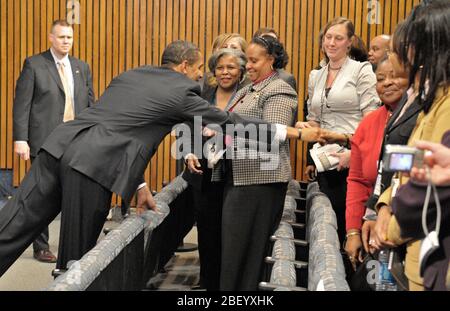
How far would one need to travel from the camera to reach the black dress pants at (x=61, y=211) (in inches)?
151

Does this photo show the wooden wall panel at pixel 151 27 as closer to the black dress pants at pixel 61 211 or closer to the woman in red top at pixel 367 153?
the black dress pants at pixel 61 211

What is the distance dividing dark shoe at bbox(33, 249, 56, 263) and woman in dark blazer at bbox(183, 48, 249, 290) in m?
1.46

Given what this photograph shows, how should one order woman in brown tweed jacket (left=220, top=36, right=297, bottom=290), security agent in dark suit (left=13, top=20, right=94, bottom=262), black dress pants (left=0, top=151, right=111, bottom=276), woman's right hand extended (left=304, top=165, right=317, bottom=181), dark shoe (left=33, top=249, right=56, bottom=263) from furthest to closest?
security agent in dark suit (left=13, top=20, right=94, bottom=262)
dark shoe (left=33, top=249, right=56, bottom=263)
woman's right hand extended (left=304, top=165, right=317, bottom=181)
woman in brown tweed jacket (left=220, top=36, right=297, bottom=290)
black dress pants (left=0, top=151, right=111, bottom=276)

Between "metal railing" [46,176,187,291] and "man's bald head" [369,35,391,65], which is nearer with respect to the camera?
"metal railing" [46,176,187,291]

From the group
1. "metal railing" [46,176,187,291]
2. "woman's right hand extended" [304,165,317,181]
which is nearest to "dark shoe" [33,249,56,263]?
"metal railing" [46,176,187,291]

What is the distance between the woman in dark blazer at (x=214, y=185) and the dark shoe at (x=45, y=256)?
4.79ft

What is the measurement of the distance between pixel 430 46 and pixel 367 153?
1176 mm

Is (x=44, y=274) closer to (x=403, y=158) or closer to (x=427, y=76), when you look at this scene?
(x=427, y=76)

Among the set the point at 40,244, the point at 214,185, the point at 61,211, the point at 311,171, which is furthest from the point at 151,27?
the point at 61,211

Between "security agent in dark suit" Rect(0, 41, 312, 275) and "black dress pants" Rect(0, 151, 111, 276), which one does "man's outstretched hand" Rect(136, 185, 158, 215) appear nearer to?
"security agent in dark suit" Rect(0, 41, 312, 275)

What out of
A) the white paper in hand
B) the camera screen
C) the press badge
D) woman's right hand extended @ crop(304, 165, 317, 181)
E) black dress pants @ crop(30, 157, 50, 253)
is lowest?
black dress pants @ crop(30, 157, 50, 253)

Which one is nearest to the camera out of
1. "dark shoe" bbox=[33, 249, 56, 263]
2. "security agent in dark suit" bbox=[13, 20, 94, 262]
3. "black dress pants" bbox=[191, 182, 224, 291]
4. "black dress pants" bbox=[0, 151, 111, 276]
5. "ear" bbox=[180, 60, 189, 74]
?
"black dress pants" bbox=[0, 151, 111, 276]

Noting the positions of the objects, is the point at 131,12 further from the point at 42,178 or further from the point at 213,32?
the point at 42,178

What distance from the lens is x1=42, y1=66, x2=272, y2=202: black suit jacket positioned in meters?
3.86
